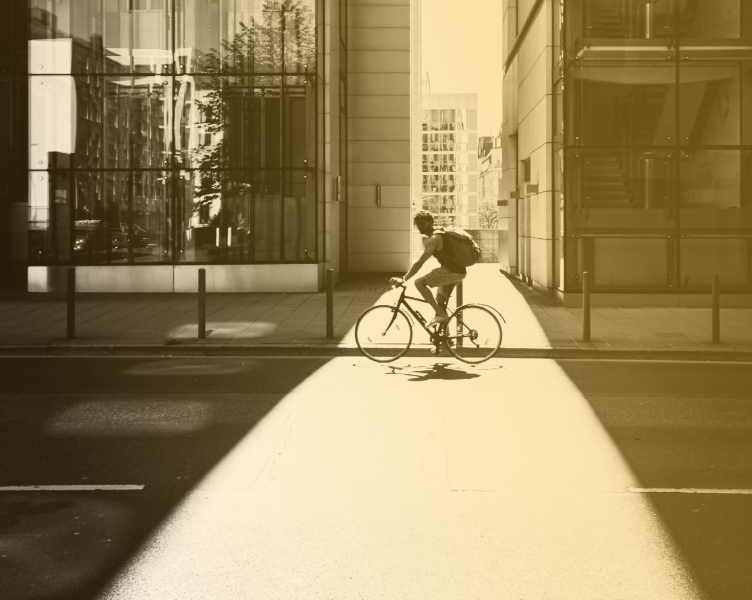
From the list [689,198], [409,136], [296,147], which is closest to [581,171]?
[689,198]

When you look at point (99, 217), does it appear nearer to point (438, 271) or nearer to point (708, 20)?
point (438, 271)

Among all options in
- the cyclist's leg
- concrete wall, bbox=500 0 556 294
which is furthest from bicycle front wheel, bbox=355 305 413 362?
concrete wall, bbox=500 0 556 294

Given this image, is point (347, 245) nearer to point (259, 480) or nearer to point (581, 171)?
point (581, 171)

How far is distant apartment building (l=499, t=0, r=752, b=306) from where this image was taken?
64.3 feet

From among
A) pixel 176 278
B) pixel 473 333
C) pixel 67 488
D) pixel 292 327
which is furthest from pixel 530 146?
pixel 67 488

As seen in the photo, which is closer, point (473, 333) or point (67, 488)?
point (67, 488)

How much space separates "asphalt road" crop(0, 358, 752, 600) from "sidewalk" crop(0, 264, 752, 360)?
7.77ft

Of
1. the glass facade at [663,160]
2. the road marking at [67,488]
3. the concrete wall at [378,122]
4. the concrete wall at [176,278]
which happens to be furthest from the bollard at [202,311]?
the concrete wall at [378,122]

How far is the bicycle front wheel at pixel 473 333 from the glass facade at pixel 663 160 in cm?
771

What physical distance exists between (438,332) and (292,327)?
3920mm

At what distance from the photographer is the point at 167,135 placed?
932 inches

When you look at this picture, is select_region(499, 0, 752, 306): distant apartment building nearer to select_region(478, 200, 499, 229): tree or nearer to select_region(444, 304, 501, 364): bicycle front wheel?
select_region(444, 304, 501, 364): bicycle front wheel

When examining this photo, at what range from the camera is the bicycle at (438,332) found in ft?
40.3

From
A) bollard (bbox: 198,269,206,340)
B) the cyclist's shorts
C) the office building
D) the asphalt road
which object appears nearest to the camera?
the asphalt road
